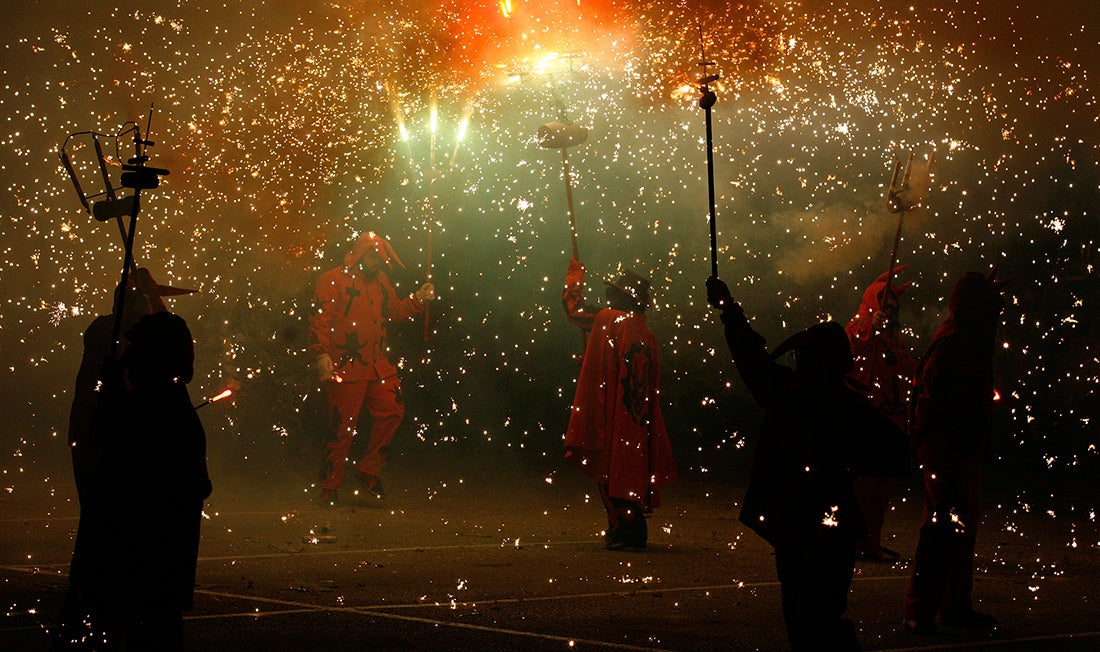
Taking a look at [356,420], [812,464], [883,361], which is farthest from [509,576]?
[356,420]

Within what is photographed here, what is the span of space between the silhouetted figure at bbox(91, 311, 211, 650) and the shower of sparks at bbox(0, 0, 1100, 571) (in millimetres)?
7943

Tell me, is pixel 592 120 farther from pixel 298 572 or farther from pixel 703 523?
pixel 298 572

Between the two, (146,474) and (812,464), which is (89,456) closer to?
(146,474)

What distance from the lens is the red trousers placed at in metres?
10.2

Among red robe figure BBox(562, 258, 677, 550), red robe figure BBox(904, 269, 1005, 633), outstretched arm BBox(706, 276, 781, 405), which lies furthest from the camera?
red robe figure BBox(562, 258, 677, 550)

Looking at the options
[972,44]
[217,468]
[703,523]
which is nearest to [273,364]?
[217,468]

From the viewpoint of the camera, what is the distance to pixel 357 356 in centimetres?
1049

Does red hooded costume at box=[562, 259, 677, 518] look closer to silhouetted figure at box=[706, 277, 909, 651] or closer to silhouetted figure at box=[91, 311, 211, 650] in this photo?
silhouetted figure at box=[706, 277, 909, 651]

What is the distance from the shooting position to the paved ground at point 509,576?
5.48 meters

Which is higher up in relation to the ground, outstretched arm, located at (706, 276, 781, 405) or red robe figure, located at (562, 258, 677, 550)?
red robe figure, located at (562, 258, 677, 550)

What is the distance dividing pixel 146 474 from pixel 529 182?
991 cm

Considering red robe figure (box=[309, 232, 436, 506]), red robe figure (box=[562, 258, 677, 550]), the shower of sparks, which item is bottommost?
red robe figure (box=[562, 258, 677, 550])

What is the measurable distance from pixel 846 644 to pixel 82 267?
11.2 metres

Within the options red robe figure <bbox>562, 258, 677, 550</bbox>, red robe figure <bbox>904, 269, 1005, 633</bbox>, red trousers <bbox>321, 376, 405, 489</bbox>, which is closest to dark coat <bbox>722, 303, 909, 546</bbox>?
red robe figure <bbox>904, 269, 1005, 633</bbox>
